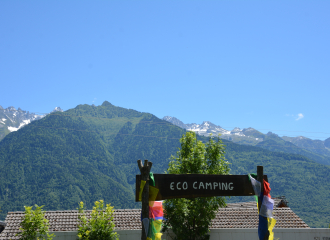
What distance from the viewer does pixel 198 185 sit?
22.8 feet

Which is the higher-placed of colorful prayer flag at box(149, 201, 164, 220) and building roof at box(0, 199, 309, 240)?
colorful prayer flag at box(149, 201, 164, 220)

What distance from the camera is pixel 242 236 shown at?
1562 centimetres

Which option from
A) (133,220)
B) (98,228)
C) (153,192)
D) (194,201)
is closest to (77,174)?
(133,220)

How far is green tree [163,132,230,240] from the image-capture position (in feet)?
43.9

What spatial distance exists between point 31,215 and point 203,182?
9290 mm

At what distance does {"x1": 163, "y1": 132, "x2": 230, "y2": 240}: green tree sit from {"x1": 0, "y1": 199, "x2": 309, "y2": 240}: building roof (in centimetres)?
279

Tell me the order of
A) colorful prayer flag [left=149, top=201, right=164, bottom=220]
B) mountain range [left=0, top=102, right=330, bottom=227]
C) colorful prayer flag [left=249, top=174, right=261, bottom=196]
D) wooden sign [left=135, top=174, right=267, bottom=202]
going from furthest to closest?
mountain range [left=0, top=102, right=330, bottom=227], colorful prayer flag [left=249, top=174, right=261, bottom=196], wooden sign [left=135, top=174, right=267, bottom=202], colorful prayer flag [left=149, top=201, right=164, bottom=220]

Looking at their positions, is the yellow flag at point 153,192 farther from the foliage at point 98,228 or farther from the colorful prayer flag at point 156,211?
the foliage at point 98,228

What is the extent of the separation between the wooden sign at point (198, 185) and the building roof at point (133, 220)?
9885 millimetres

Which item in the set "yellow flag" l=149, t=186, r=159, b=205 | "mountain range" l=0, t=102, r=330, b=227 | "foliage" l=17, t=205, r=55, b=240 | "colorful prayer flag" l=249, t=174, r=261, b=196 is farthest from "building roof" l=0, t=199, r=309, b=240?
"mountain range" l=0, t=102, r=330, b=227

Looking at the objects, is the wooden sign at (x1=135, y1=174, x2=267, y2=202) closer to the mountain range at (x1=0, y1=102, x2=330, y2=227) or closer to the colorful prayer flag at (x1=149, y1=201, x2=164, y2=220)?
the colorful prayer flag at (x1=149, y1=201, x2=164, y2=220)

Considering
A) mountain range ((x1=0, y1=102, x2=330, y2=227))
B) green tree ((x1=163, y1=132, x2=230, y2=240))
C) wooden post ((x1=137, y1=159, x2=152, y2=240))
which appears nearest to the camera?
wooden post ((x1=137, y1=159, x2=152, y2=240))

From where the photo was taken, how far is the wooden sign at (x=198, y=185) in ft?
22.0

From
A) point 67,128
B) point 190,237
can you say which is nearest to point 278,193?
point 67,128
